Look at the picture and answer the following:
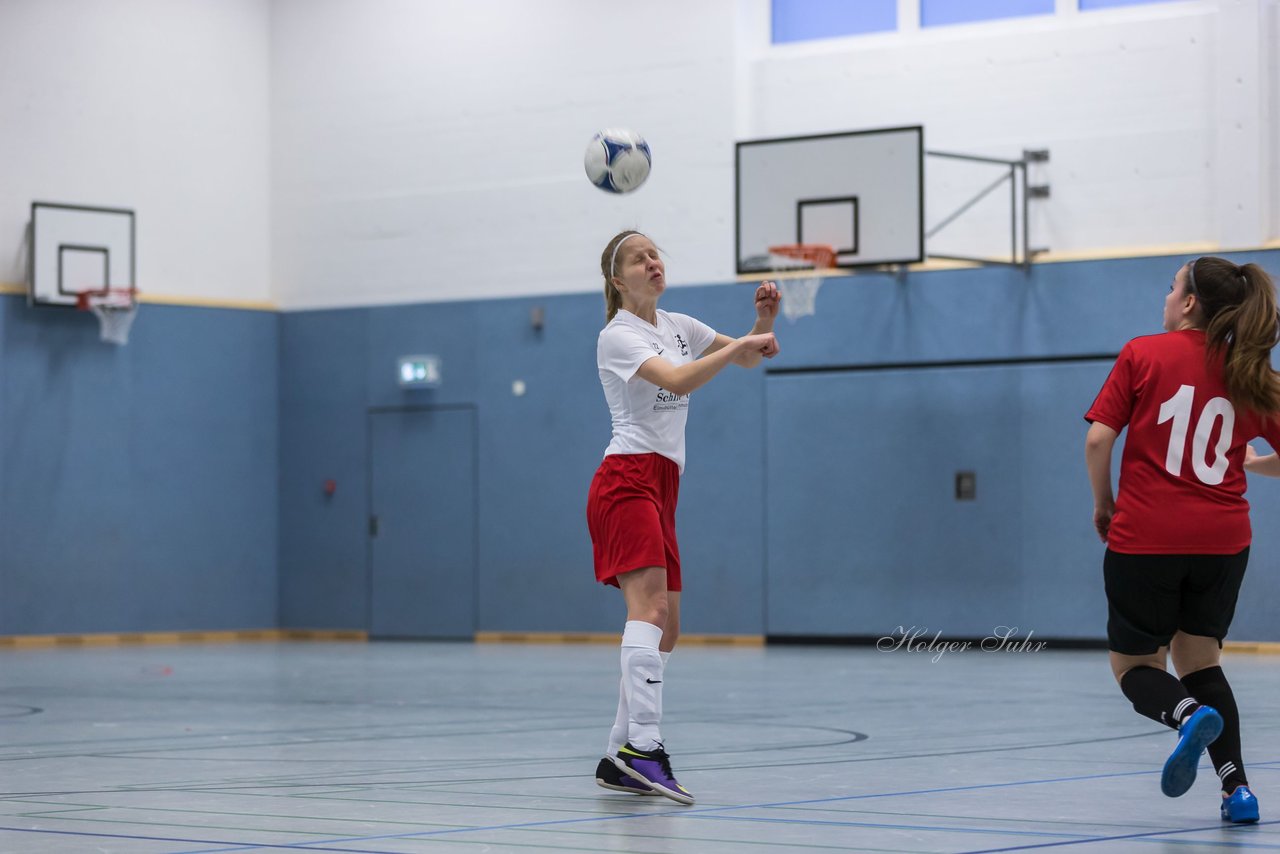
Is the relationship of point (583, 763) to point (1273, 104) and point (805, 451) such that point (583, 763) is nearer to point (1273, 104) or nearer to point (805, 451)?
point (805, 451)

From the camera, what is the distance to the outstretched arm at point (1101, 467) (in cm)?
520

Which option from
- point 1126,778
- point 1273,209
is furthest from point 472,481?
point 1126,778

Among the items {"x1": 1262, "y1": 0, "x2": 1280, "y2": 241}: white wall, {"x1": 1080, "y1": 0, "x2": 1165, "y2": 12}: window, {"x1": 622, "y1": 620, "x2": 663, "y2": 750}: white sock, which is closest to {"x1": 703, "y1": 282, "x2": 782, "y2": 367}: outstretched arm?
{"x1": 622, "y1": 620, "x2": 663, "y2": 750}: white sock

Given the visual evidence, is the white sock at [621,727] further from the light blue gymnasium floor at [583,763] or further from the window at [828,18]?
the window at [828,18]

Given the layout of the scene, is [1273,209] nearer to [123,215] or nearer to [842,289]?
[842,289]

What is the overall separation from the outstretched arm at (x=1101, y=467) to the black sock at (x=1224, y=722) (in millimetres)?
532

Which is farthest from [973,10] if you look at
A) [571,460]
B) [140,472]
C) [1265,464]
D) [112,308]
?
[1265,464]

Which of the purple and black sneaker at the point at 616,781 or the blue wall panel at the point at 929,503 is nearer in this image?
the purple and black sneaker at the point at 616,781

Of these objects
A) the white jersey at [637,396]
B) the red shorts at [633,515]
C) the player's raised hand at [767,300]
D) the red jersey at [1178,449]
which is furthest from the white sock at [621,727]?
the red jersey at [1178,449]

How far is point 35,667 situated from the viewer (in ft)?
47.4

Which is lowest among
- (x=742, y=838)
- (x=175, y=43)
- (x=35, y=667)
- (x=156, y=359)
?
(x=35, y=667)

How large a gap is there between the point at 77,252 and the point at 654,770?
14.2 m

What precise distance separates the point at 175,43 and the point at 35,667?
8327mm

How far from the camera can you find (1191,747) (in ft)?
16.0
